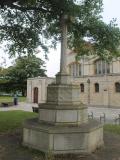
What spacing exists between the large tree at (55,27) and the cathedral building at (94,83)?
2132 centimetres

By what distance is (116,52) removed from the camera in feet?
45.8

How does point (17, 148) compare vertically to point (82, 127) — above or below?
below

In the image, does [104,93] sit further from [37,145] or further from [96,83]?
[37,145]

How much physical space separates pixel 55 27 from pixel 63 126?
242 inches

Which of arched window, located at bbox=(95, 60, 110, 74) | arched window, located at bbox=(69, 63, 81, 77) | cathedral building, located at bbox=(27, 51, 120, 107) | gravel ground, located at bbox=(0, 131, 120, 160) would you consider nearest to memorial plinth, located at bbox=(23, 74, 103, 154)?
gravel ground, located at bbox=(0, 131, 120, 160)

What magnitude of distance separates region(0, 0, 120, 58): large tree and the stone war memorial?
6.35 ft

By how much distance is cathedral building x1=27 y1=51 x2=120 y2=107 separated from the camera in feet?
128

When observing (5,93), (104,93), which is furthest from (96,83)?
(5,93)

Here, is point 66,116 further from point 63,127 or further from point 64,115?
point 63,127

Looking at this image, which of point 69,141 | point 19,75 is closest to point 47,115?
point 69,141

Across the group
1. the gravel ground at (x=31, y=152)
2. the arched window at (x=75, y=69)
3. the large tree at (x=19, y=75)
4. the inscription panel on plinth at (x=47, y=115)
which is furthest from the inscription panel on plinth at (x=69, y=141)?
the large tree at (x=19, y=75)

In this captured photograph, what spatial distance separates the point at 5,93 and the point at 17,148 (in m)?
64.3

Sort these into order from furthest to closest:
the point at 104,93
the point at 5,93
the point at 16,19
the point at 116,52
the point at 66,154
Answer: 1. the point at 5,93
2. the point at 104,93
3. the point at 16,19
4. the point at 116,52
5. the point at 66,154

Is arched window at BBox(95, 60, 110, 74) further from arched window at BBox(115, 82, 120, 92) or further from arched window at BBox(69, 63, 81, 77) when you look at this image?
arched window at BBox(115, 82, 120, 92)
